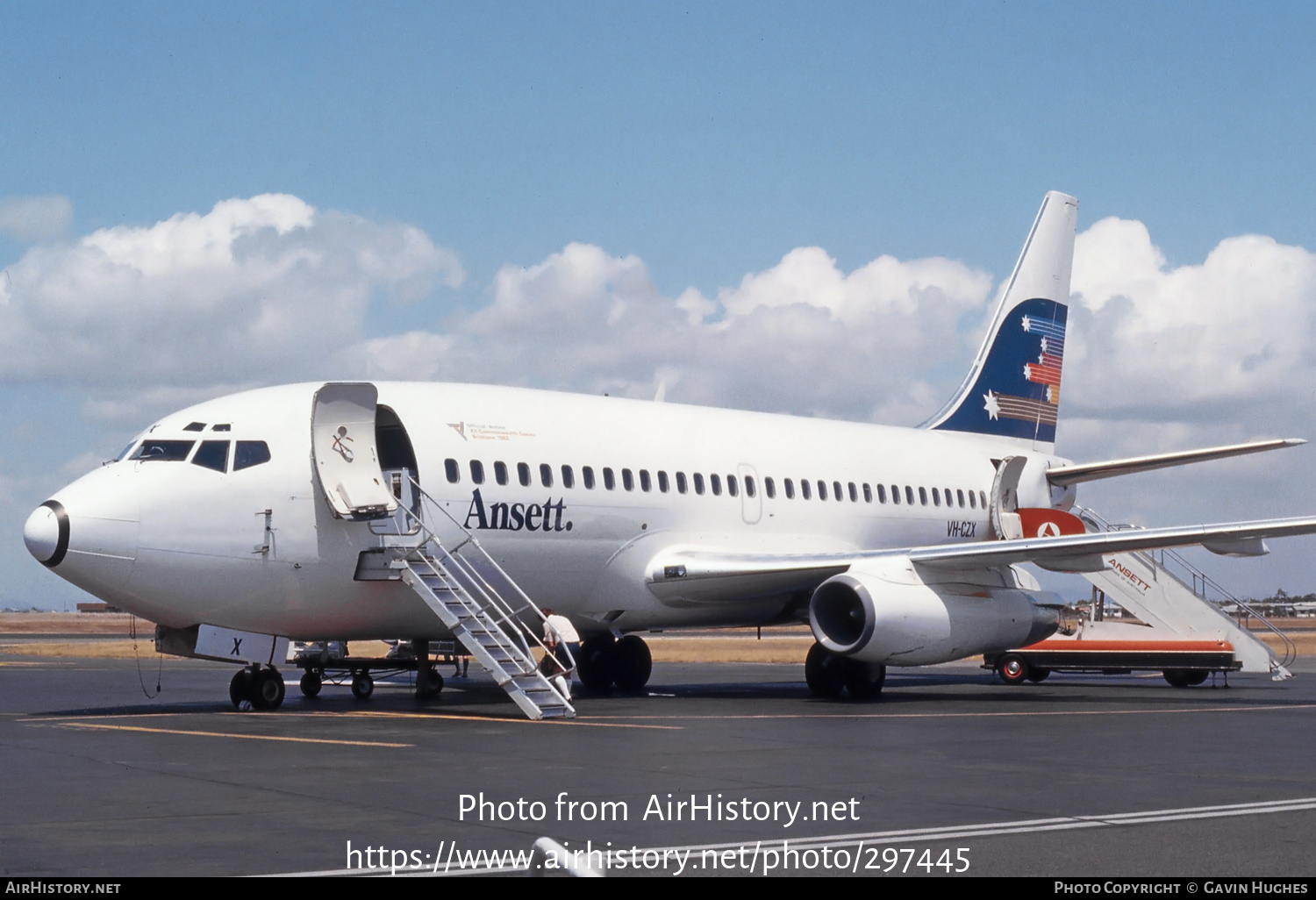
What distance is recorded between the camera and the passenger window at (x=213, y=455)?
1912 cm

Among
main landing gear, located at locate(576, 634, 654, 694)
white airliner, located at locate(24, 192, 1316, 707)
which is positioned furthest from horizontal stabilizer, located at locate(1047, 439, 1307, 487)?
main landing gear, located at locate(576, 634, 654, 694)

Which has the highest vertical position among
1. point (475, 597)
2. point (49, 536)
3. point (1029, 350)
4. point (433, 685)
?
point (1029, 350)

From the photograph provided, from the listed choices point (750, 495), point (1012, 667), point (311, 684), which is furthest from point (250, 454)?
point (1012, 667)

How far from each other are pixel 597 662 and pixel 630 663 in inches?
22.9

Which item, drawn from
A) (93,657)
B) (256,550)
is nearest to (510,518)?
(256,550)

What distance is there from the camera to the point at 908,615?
21844 millimetres

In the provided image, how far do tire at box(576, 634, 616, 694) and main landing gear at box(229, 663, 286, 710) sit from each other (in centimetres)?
725

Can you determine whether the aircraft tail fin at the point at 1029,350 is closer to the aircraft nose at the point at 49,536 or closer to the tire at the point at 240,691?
the tire at the point at 240,691

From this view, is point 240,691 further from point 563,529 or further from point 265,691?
point 563,529

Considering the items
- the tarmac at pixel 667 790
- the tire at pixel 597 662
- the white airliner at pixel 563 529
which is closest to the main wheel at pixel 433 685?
the white airliner at pixel 563 529

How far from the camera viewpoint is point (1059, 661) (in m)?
29.6

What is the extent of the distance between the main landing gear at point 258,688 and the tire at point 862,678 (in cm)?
882

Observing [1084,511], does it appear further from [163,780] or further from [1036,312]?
[163,780]

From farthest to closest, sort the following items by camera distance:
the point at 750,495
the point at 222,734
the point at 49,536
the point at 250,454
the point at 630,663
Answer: the point at 630,663 < the point at 750,495 < the point at 250,454 < the point at 49,536 < the point at 222,734
